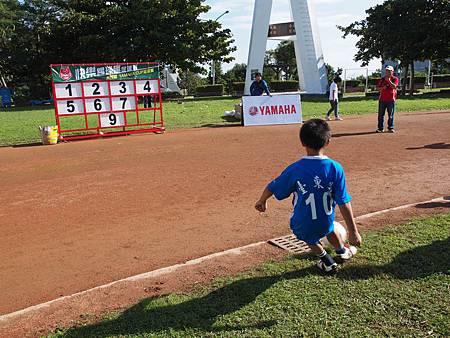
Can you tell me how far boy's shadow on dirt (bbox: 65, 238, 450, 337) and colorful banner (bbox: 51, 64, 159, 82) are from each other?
11.1 meters

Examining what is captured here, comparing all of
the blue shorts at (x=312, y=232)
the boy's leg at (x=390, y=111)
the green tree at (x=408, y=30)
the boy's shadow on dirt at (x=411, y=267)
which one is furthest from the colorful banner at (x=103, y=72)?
the green tree at (x=408, y=30)

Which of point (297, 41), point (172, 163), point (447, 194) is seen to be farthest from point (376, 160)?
point (297, 41)

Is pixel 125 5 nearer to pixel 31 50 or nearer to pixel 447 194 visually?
pixel 31 50

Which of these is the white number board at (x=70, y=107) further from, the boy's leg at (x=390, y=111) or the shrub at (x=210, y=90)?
the shrub at (x=210, y=90)

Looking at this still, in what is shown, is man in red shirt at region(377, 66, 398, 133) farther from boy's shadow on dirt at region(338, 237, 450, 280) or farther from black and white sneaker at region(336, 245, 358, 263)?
black and white sneaker at region(336, 245, 358, 263)

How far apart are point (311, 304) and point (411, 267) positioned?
3.83ft

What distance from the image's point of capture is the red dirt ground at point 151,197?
448 centimetres

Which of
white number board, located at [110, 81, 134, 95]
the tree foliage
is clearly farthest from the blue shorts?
the tree foliage

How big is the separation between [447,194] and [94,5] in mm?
37125

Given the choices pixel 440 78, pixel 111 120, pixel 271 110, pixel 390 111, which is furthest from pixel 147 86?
pixel 440 78

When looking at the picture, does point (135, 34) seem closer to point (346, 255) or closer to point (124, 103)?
point (124, 103)

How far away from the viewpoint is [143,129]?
15.5m

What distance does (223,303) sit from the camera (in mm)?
3465

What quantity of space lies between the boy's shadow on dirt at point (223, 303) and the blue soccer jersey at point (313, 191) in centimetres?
51
